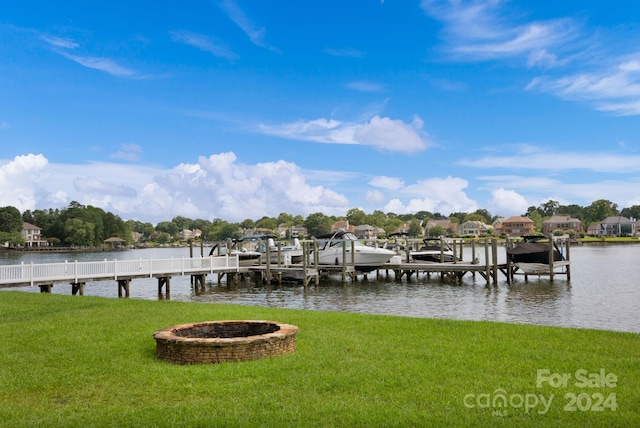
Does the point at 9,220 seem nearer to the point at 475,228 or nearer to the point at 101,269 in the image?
the point at 101,269

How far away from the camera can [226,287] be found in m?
37.0

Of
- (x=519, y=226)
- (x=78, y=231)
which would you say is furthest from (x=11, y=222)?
(x=519, y=226)

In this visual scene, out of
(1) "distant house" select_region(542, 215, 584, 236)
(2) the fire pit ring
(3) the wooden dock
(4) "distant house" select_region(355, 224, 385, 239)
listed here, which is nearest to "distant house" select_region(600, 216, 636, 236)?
(1) "distant house" select_region(542, 215, 584, 236)

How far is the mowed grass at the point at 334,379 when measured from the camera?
6.53m

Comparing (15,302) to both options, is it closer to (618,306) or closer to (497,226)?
(618,306)

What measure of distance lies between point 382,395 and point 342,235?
3441 cm

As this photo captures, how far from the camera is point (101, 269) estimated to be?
2783 cm

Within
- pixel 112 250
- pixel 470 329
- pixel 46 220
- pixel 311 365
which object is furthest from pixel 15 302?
pixel 46 220

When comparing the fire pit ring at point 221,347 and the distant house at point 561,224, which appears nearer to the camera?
the fire pit ring at point 221,347

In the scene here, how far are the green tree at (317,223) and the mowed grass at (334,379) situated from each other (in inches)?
6712

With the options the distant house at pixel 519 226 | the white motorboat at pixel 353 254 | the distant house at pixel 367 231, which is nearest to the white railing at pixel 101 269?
the white motorboat at pixel 353 254

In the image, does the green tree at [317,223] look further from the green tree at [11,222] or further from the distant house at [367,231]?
the green tree at [11,222]

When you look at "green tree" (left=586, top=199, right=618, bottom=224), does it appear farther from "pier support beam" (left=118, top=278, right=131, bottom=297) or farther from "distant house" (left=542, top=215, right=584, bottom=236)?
"pier support beam" (left=118, top=278, right=131, bottom=297)

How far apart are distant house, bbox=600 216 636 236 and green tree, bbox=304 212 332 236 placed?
88.3 meters
